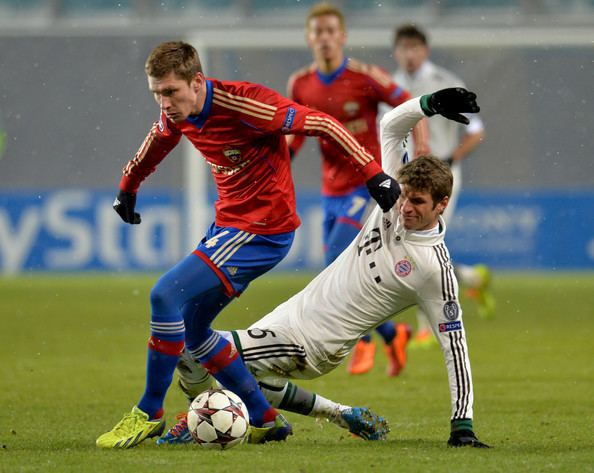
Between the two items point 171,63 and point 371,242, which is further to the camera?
point 371,242

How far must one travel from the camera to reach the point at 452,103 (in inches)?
226


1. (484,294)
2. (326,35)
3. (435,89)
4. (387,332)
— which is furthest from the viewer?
(484,294)

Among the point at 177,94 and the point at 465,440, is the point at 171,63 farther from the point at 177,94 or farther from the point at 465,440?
→ the point at 465,440

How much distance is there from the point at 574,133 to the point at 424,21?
3116 millimetres

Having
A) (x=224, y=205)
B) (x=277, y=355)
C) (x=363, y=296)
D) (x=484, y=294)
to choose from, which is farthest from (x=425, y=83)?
(x=277, y=355)

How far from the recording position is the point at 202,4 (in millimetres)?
20828

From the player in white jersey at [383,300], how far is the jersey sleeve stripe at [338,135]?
7.7 inches

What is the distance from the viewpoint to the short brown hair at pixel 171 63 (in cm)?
562

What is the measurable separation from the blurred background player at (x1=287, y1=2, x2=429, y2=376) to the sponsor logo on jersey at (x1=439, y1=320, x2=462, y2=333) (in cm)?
300

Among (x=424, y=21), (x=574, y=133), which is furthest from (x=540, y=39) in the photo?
(x=424, y=21)

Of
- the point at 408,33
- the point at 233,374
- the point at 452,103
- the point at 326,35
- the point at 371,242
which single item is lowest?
the point at 233,374

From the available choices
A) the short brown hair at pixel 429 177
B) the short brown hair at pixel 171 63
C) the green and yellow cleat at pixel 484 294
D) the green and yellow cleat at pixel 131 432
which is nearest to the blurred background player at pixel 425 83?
the green and yellow cleat at pixel 484 294

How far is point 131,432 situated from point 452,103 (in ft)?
6.81

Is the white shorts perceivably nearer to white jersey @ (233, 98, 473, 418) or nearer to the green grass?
white jersey @ (233, 98, 473, 418)
